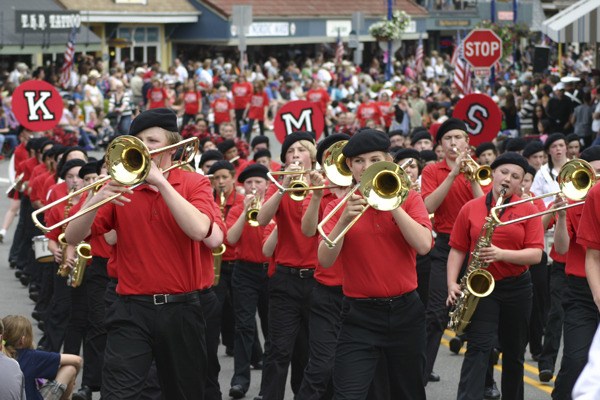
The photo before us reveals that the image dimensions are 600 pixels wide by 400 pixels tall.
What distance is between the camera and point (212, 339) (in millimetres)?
9805

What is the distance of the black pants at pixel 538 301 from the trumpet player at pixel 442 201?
31.0 inches

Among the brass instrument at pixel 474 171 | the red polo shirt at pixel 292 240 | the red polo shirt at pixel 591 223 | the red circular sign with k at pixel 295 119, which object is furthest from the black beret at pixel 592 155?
the red circular sign with k at pixel 295 119

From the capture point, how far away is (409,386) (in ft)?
24.8

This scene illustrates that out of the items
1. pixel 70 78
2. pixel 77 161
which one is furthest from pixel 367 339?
pixel 70 78

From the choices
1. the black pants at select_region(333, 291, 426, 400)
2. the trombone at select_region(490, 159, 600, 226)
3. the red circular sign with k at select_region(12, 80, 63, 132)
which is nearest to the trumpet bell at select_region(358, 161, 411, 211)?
the black pants at select_region(333, 291, 426, 400)

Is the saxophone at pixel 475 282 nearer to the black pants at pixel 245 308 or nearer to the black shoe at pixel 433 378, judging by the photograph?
the black shoe at pixel 433 378

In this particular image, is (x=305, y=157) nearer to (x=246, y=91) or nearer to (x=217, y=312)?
(x=217, y=312)

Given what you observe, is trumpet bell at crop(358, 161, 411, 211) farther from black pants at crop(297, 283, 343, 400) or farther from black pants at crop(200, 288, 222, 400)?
black pants at crop(200, 288, 222, 400)

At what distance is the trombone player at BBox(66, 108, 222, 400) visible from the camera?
7277 mm

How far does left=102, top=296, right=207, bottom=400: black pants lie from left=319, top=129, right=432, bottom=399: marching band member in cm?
84

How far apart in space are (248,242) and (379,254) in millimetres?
3780

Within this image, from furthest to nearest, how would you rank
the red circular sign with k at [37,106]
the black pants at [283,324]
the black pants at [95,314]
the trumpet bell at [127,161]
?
the red circular sign with k at [37,106], the black pants at [95,314], the black pants at [283,324], the trumpet bell at [127,161]

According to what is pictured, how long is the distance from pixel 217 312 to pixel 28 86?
888 centimetres

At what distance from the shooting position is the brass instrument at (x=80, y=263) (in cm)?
1070
